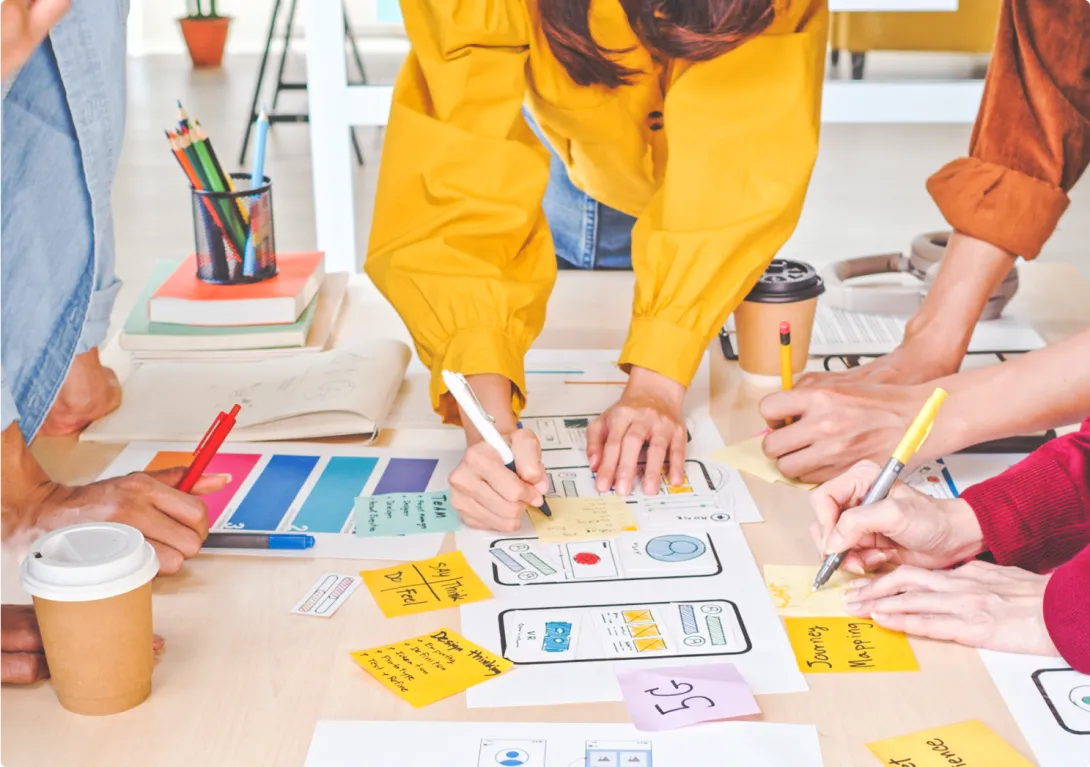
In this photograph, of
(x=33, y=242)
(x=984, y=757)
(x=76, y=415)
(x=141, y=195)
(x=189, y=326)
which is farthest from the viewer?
(x=141, y=195)

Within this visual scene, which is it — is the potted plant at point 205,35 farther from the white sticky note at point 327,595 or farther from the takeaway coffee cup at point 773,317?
the white sticky note at point 327,595

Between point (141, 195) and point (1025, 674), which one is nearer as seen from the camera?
point (1025, 674)

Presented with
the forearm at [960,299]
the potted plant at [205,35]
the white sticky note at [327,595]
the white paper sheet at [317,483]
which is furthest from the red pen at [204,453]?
the potted plant at [205,35]

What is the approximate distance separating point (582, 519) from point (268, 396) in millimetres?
428

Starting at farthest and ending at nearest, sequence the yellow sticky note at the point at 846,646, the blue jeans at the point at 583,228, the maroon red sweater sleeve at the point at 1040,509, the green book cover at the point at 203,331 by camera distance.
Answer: the blue jeans at the point at 583,228
the green book cover at the point at 203,331
the maroon red sweater sleeve at the point at 1040,509
the yellow sticky note at the point at 846,646

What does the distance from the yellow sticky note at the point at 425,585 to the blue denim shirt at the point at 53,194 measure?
0.39 meters

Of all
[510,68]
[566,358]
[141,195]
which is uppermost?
[510,68]

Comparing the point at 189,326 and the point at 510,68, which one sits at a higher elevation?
the point at 510,68

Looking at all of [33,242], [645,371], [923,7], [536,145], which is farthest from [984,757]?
[923,7]

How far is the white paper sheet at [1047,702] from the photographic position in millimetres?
793

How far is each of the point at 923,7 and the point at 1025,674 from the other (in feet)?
6.45

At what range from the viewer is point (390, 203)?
4.41ft

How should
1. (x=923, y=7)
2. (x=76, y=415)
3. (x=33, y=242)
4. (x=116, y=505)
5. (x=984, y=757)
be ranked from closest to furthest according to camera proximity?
(x=984, y=757), (x=116, y=505), (x=33, y=242), (x=76, y=415), (x=923, y=7)

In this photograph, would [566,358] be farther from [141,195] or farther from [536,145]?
[141,195]
